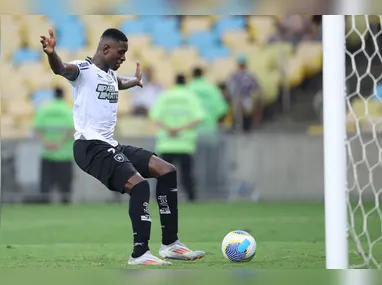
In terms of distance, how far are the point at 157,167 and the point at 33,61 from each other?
10791 millimetres

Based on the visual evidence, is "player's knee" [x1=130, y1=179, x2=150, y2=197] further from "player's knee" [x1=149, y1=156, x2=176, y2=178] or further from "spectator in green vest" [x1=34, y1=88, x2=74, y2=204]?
"spectator in green vest" [x1=34, y1=88, x2=74, y2=204]

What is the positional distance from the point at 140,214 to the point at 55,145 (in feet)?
29.3

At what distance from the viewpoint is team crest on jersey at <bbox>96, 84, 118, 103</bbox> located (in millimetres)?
6601

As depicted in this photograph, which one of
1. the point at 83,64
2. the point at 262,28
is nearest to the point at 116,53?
the point at 83,64

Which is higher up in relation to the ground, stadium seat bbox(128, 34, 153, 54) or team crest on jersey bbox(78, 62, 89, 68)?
stadium seat bbox(128, 34, 153, 54)

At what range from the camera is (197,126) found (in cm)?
1492

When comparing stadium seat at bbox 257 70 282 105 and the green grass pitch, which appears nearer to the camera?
the green grass pitch

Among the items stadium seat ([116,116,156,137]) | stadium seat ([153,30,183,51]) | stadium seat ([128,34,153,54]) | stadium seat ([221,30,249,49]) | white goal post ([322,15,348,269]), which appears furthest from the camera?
stadium seat ([128,34,153,54])

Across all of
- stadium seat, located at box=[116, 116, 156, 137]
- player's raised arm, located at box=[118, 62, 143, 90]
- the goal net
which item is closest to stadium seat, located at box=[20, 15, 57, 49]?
stadium seat, located at box=[116, 116, 156, 137]

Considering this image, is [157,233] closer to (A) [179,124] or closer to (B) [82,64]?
(B) [82,64]

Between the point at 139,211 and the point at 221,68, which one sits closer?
the point at 139,211

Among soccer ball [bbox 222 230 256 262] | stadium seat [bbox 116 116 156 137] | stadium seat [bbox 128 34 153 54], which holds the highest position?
stadium seat [bbox 128 34 153 54]

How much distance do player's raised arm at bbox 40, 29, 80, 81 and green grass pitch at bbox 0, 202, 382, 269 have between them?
1.34 metres

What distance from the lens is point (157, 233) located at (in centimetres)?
968
